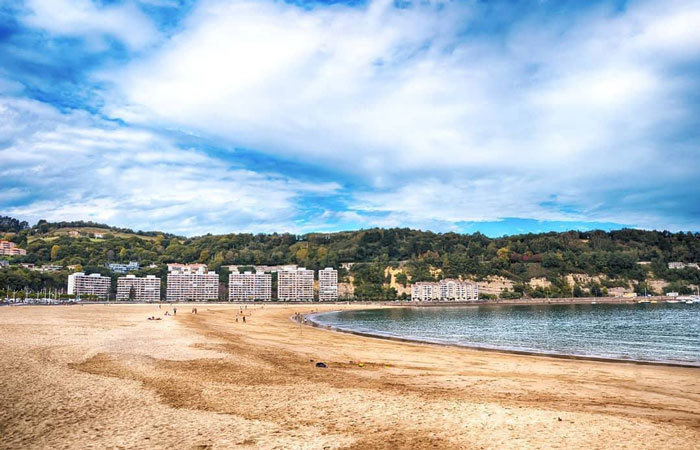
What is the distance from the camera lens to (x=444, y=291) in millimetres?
155500

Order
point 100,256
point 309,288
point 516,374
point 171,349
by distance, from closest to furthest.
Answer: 1. point 516,374
2. point 171,349
3. point 309,288
4. point 100,256

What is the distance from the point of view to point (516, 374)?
57.2ft

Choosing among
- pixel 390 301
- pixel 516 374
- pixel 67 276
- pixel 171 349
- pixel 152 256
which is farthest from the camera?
pixel 152 256

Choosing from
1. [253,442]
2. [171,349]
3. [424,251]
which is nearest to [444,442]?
[253,442]

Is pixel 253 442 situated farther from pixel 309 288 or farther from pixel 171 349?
pixel 309 288

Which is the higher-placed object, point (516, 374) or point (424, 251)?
point (424, 251)

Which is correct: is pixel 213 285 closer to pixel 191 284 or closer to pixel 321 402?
pixel 191 284

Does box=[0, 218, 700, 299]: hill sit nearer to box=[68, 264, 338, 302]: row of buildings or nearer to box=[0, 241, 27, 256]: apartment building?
box=[0, 241, 27, 256]: apartment building

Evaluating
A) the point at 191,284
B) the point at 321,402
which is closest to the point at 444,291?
the point at 191,284

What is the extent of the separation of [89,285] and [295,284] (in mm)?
66607

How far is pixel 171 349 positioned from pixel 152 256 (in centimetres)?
19198

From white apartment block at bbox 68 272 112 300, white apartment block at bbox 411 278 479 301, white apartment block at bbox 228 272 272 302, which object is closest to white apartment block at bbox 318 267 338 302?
white apartment block at bbox 228 272 272 302

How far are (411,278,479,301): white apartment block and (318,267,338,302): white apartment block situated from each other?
28555mm

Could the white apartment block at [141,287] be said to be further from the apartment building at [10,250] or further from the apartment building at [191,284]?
the apartment building at [10,250]
